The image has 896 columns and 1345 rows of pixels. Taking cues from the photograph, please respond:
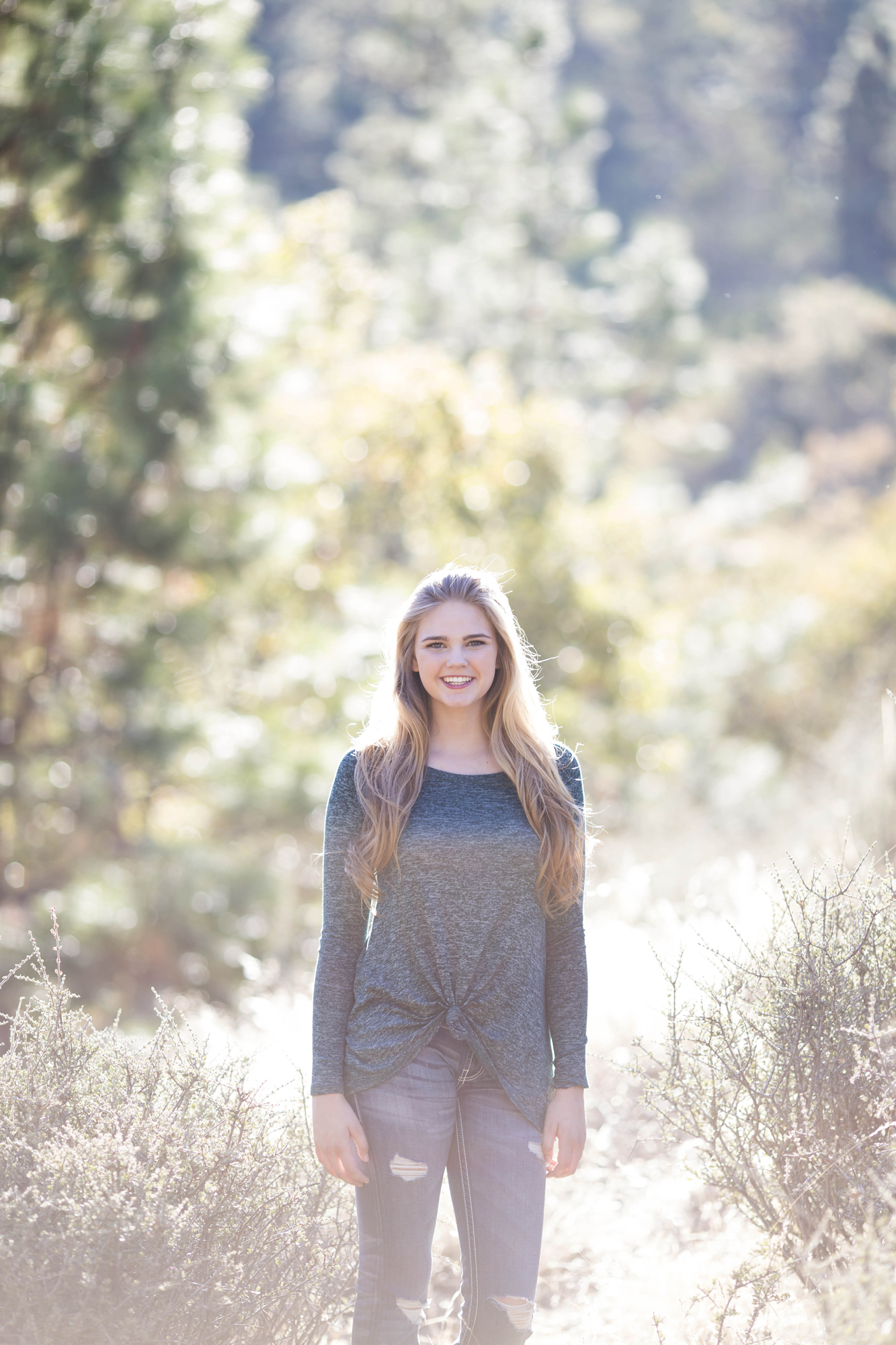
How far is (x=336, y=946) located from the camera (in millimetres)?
2312

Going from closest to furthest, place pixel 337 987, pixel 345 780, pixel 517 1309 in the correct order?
1. pixel 517 1309
2. pixel 337 987
3. pixel 345 780

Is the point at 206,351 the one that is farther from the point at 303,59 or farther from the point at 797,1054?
the point at 303,59

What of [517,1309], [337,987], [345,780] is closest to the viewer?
[517,1309]

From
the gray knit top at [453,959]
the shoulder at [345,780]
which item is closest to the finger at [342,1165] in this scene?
the gray knit top at [453,959]

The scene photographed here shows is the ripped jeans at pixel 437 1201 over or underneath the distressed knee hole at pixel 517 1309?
over

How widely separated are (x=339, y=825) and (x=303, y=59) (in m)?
48.6

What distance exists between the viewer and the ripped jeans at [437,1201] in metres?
2.20

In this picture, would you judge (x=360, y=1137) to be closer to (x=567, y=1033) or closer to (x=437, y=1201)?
(x=437, y=1201)

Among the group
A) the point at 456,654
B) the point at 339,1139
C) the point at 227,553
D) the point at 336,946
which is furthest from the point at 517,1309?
the point at 227,553

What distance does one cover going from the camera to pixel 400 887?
2297 millimetres

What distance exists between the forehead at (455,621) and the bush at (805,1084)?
0.84 m

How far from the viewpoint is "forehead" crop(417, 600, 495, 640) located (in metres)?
2.46

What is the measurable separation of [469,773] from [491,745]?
0.26ft

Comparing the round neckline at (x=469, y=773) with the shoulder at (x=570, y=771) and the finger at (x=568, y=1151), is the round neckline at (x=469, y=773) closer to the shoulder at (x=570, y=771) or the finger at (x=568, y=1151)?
the shoulder at (x=570, y=771)
